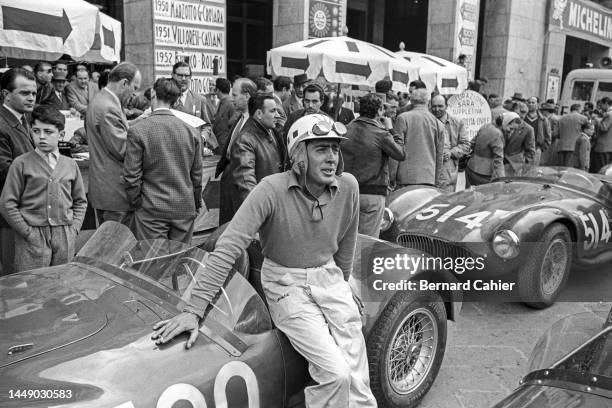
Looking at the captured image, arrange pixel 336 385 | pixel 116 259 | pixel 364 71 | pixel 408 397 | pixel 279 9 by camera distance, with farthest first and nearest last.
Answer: pixel 279 9 → pixel 364 71 → pixel 408 397 → pixel 116 259 → pixel 336 385

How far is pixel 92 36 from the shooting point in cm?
562

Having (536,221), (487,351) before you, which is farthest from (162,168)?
(536,221)

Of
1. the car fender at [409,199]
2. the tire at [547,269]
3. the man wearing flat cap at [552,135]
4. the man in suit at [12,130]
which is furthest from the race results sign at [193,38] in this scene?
the tire at [547,269]

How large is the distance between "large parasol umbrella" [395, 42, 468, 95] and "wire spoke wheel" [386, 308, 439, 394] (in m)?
6.81

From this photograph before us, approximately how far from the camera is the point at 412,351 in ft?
11.1

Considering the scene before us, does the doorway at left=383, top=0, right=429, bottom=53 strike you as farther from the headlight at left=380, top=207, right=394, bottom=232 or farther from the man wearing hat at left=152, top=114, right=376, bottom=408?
the man wearing hat at left=152, top=114, right=376, bottom=408

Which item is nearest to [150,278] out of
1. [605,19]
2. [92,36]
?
[92,36]

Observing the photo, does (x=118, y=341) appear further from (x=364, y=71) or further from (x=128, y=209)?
(x=364, y=71)

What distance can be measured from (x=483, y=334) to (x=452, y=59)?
1295cm

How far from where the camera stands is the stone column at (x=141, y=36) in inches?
384

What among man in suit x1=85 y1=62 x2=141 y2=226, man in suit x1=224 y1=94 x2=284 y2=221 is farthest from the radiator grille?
man in suit x1=85 y1=62 x2=141 y2=226

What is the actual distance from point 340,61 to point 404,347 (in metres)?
5.36

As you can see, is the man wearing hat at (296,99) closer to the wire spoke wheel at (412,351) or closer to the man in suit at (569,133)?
the wire spoke wheel at (412,351)

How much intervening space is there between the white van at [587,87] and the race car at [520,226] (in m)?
11.1
